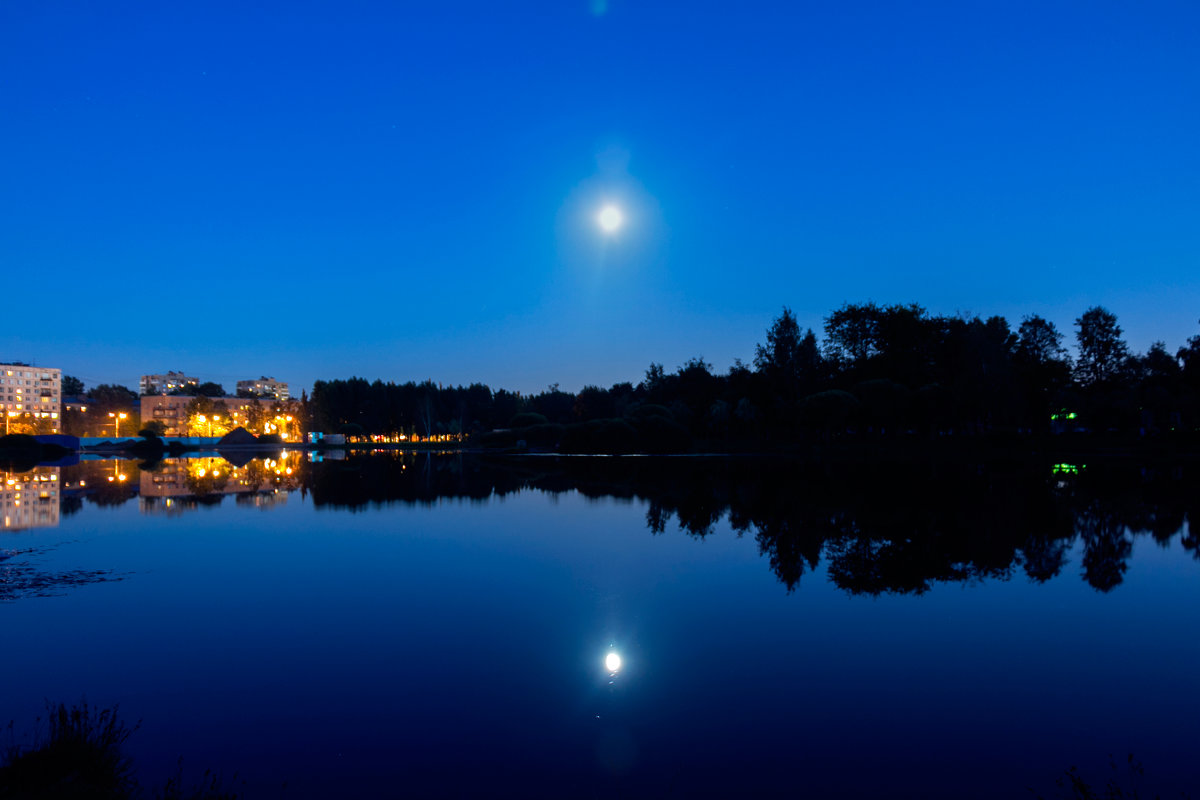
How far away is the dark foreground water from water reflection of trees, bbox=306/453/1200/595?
0.62 ft

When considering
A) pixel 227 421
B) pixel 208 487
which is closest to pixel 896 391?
pixel 208 487

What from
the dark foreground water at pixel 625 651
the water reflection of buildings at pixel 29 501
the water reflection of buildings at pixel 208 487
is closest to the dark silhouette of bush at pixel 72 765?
the dark foreground water at pixel 625 651

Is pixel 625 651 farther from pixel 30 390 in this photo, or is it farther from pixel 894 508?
pixel 30 390

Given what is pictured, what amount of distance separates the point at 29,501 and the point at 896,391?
5778 centimetres

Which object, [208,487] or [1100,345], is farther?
[1100,345]

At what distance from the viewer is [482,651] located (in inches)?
350

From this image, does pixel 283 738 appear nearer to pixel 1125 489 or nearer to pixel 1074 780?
pixel 1074 780

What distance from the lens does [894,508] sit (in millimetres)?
22297

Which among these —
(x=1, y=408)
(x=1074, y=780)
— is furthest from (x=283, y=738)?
(x=1, y=408)

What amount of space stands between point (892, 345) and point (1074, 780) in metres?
74.7

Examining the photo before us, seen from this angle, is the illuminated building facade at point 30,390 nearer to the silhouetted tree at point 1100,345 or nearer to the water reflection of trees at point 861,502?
the water reflection of trees at point 861,502

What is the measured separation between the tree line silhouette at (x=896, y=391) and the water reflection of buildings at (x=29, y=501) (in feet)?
130

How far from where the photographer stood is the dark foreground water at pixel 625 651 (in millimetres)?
6102

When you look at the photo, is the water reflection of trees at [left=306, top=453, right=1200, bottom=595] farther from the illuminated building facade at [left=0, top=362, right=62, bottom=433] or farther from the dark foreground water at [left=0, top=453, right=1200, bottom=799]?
the illuminated building facade at [left=0, top=362, right=62, bottom=433]
